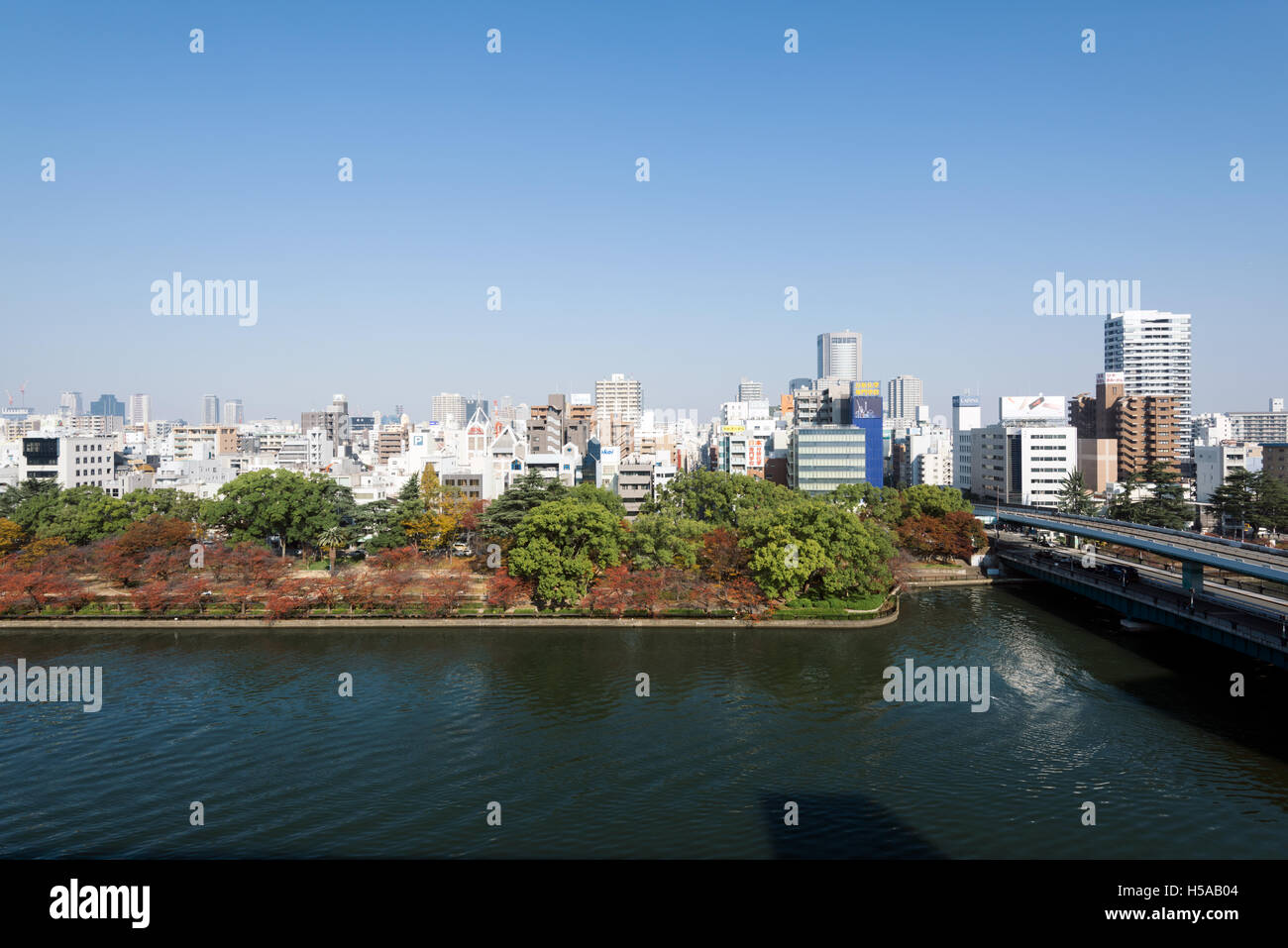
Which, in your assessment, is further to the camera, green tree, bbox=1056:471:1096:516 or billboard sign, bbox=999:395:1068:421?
billboard sign, bbox=999:395:1068:421

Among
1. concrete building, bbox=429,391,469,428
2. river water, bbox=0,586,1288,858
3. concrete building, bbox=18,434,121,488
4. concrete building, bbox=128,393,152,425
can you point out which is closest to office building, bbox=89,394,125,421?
concrete building, bbox=128,393,152,425

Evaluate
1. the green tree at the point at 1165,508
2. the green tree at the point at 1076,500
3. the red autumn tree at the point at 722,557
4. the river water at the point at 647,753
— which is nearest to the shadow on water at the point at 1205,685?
the river water at the point at 647,753

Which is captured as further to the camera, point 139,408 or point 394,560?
point 139,408

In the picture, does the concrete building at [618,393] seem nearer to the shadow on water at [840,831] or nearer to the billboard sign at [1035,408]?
the billboard sign at [1035,408]

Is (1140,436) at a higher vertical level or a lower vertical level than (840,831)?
higher

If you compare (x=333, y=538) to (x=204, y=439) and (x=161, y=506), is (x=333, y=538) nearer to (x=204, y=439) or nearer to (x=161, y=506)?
(x=161, y=506)

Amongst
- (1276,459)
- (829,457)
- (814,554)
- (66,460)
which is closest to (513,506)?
(814,554)

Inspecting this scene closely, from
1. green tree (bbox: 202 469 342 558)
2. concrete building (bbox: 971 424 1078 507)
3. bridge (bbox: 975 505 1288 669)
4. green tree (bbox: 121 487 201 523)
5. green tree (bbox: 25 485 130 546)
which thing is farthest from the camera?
concrete building (bbox: 971 424 1078 507)

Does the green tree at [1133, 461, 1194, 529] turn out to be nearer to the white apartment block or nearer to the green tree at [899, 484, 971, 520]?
the green tree at [899, 484, 971, 520]
